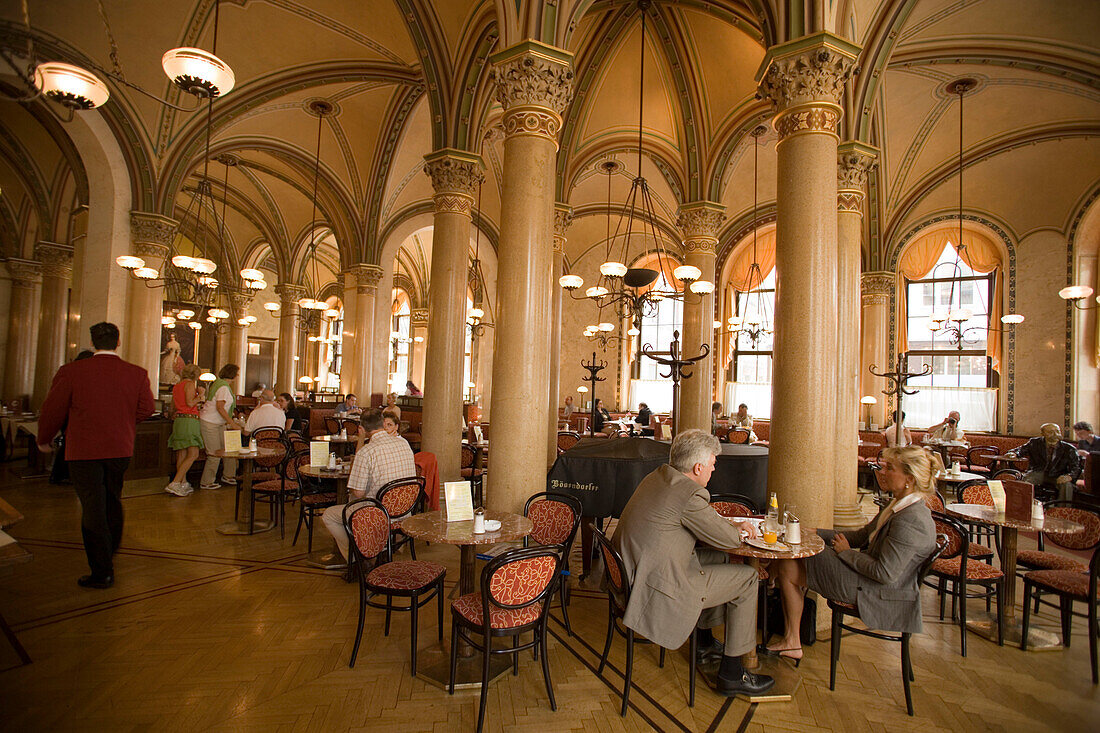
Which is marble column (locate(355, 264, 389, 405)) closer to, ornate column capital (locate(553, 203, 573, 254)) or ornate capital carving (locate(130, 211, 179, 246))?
ornate capital carving (locate(130, 211, 179, 246))

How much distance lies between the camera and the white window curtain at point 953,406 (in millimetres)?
12922

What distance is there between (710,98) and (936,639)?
7938 mm

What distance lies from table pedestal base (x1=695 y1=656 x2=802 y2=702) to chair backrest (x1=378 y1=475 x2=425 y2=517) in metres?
2.29

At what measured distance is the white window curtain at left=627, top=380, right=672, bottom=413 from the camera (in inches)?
702

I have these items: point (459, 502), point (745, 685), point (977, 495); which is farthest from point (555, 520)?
point (977, 495)

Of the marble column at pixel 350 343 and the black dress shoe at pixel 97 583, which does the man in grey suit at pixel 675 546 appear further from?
the marble column at pixel 350 343

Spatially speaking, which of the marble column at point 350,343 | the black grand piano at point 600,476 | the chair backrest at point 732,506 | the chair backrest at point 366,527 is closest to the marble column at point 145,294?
the marble column at point 350,343

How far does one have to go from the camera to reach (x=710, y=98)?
8.90 m

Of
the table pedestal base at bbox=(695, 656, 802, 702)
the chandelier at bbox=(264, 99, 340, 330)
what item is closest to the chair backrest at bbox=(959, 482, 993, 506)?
the table pedestal base at bbox=(695, 656, 802, 702)

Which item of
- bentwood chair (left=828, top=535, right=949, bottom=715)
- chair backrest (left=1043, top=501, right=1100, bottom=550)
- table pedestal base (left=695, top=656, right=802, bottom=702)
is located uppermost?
chair backrest (left=1043, top=501, right=1100, bottom=550)

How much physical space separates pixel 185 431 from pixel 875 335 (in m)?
13.8

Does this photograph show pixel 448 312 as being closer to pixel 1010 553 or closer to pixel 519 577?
pixel 519 577

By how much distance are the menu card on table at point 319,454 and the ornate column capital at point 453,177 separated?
140 inches

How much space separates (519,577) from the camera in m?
2.72
